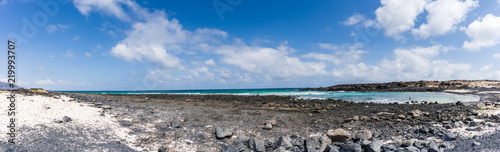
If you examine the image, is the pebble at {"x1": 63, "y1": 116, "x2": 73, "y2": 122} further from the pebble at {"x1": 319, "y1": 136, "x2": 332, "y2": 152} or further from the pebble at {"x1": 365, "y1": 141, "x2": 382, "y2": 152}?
the pebble at {"x1": 365, "y1": 141, "x2": 382, "y2": 152}

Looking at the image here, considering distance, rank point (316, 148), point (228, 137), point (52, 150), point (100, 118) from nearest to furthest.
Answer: point (52, 150), point (316, 148), point (228, 137), point (100, 118)

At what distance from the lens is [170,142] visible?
7.10m

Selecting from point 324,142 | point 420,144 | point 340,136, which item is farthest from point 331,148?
point 420,144

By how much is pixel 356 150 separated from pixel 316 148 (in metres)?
1.09

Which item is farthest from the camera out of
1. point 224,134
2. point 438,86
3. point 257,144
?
point 438,86

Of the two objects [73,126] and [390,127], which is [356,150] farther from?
[73,126]

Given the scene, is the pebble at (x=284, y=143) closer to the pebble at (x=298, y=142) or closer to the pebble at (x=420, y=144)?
the pebble at (x=298, y=142)

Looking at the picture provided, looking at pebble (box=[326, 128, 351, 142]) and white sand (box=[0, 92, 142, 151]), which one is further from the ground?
white sand (box=[0, 92, 142, 151])

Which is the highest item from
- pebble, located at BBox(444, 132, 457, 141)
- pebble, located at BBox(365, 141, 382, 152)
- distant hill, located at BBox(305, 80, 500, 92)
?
distant hill, located at BBox(305, 80, 500, 92)

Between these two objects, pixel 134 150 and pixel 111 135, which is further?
pixel 111 135

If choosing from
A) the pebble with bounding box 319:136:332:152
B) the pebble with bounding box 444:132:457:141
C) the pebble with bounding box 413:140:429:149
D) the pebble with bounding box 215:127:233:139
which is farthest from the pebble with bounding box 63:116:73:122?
the pebble with bounding box 444:132:457:141

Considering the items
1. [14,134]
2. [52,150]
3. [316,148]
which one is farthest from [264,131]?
[14,134]

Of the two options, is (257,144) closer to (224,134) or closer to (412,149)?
(224,134)

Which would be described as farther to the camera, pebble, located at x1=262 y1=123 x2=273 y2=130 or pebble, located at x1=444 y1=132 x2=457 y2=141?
pebble, located at x1=262 y1=123 x2=273 y2=130
